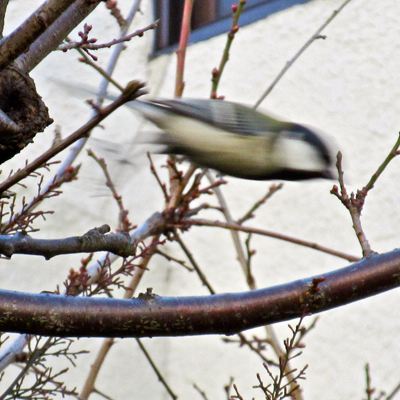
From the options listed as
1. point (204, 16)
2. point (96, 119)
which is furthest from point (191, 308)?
point (204, 16)

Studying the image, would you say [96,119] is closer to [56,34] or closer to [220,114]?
[56,34]

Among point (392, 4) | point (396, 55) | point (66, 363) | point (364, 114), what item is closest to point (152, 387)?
point (66, 363)

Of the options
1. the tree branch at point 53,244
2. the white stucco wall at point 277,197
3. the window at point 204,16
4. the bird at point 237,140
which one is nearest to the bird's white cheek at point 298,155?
the bird at point 237,140

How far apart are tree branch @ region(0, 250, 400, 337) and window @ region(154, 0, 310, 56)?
5.21 feet

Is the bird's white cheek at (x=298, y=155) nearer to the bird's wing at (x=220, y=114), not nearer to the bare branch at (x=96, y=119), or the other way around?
the bird's wing at (x=220, y=114)

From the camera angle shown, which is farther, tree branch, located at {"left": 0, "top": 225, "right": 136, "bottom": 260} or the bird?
the bird

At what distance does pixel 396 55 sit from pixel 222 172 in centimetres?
82

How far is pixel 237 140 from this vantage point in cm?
146

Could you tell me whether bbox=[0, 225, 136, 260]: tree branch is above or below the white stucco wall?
below

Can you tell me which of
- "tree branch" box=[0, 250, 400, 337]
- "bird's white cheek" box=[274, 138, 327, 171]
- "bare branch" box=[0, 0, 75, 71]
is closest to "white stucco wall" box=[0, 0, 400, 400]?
"bird's white cheek" box=[274, 138, 327, 171]

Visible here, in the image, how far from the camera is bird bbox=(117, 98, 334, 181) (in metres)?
1.39

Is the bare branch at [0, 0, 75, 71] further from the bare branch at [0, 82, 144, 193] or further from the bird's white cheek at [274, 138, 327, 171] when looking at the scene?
the bird's white cheek at [274, 138, 327, 171]

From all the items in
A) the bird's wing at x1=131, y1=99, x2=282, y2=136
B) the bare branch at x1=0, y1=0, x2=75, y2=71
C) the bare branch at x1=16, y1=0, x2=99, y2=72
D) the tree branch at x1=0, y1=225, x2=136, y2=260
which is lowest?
the tree branch at x1=0, y1=225, x2=136, y2=260

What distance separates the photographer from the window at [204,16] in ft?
7.13
